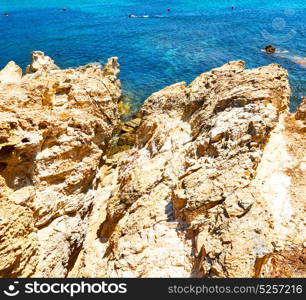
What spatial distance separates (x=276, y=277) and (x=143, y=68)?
39.7 m

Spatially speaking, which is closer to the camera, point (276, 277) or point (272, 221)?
point (276, 277)

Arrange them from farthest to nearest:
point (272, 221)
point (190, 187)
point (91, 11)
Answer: point (91, 11)
point (190, 187)
point (272, 221)

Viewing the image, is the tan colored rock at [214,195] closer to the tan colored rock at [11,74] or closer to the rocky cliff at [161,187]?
the rocky cliff at [161,187]

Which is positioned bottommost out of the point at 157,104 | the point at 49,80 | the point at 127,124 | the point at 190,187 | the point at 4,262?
the point at 127,124

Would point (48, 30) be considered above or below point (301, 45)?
above

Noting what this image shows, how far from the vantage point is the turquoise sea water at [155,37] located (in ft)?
136

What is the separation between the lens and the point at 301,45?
166 feet

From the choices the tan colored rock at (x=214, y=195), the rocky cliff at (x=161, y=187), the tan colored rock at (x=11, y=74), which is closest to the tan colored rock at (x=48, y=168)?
the rocky cliff at (x=161, y=187)

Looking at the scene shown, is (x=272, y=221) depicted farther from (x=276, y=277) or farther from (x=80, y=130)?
(x=80, y=130)

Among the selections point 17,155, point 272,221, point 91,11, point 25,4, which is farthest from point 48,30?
point 272,221

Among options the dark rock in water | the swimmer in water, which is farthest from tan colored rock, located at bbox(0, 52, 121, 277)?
the dark rock in water

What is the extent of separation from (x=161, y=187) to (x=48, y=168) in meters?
4.89

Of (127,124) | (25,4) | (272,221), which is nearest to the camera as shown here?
(272,221)

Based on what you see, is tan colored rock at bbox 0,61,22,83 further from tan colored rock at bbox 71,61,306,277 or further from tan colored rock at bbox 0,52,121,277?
tan colored rock at bbox 71,61,306,277
